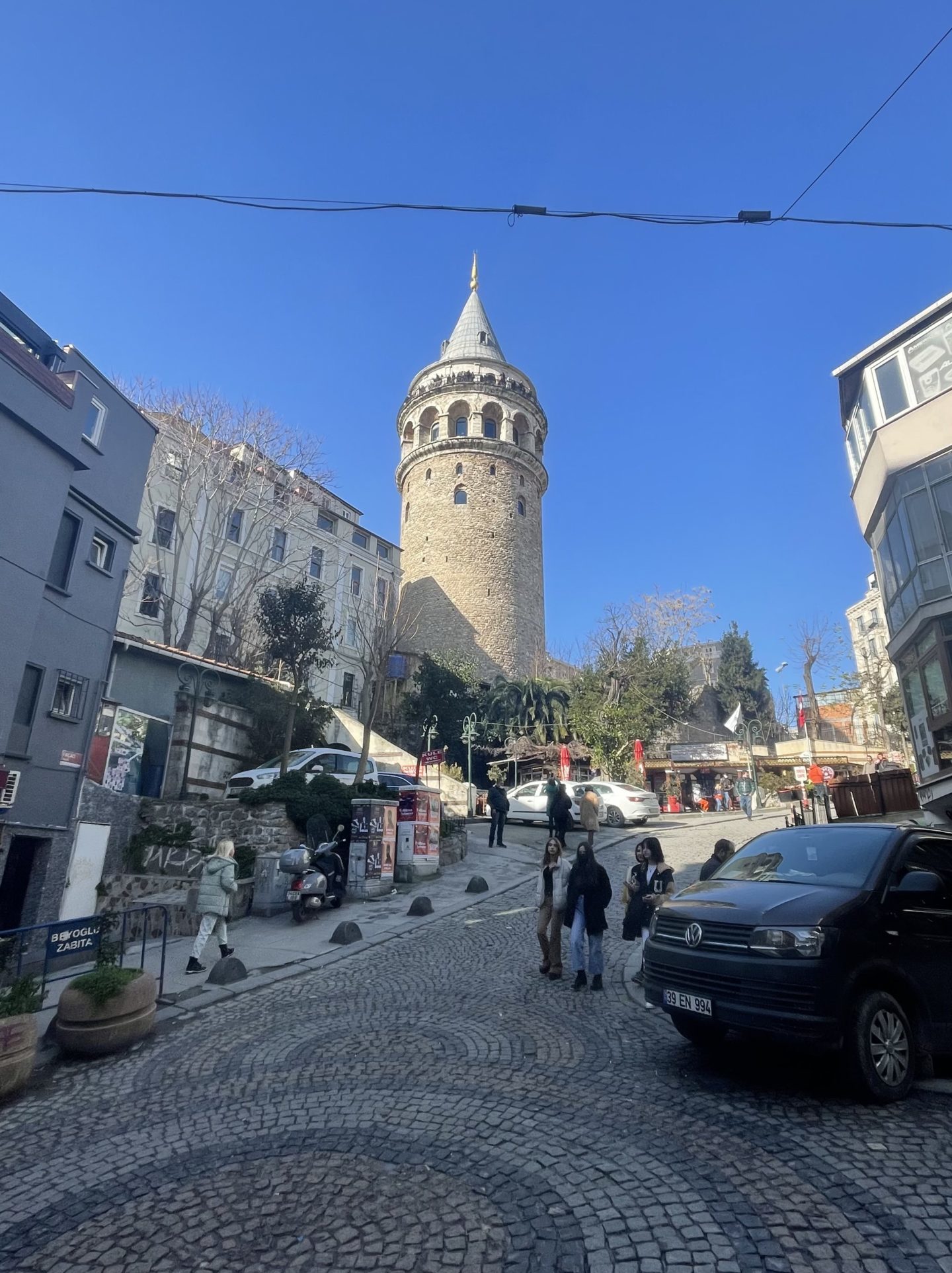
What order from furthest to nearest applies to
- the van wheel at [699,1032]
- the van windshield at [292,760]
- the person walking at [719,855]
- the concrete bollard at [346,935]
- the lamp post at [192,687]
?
the van windshield at [292,760]
the lamp post at [192,687]
the concrete bollard at [346,935]
the person walking at [719,855]
the van wheel at [699,1032]

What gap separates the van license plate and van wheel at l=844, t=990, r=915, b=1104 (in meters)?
0.83

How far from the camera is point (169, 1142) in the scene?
4.18m

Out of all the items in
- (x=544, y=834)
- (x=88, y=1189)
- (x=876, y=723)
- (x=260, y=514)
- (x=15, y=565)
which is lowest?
(x=88, y=1189)

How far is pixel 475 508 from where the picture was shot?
48000mm

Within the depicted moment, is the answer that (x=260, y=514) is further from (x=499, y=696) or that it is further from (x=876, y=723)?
(x=876, y=723)

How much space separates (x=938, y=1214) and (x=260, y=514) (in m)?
32.6

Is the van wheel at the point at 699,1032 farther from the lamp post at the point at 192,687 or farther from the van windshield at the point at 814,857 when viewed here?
the lamp post at the point at 192,687

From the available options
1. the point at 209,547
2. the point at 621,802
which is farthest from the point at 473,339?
the point at 621,802

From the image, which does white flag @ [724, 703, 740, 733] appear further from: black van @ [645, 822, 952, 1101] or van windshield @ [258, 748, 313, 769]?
black van @ [645, 822, 952, 1101]

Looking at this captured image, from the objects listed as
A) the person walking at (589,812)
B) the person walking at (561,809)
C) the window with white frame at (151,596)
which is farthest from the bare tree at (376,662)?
the window with white frame at (151,596)

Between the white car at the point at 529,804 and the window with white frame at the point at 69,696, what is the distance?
1289 cm

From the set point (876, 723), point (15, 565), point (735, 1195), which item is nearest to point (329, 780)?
point (15, 565)

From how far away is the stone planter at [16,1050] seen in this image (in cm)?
504

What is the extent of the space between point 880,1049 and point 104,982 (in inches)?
236
